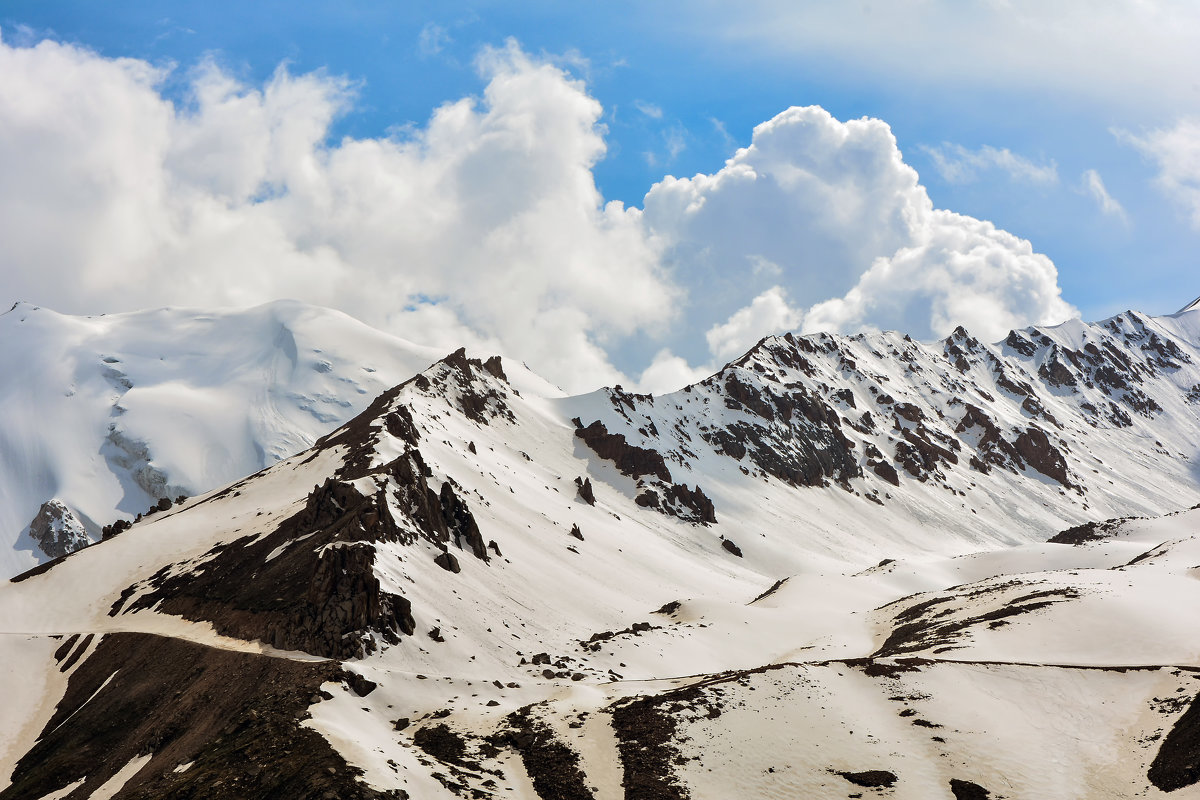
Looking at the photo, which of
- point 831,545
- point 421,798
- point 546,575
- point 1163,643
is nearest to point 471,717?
point 421,798

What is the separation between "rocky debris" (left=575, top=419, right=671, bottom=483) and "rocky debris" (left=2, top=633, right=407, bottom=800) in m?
98.0

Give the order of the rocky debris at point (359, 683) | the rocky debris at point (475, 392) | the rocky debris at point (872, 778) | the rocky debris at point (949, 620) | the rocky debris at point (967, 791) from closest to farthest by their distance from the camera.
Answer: the rocky debris at point (967, 791) → the rocky debris at point (872, 778) → the rocky debris at point (359, 683) → the rocky debris at point (949, 620) → the rocky debris at point (475, 392)

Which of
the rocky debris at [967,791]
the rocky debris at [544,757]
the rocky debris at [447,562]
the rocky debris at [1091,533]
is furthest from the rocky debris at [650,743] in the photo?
the rocky debris at [1091,533]

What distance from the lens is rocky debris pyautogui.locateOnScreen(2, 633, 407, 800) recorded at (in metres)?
33.0

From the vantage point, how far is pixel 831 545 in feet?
513

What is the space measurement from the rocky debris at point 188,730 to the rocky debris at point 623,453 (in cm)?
9796

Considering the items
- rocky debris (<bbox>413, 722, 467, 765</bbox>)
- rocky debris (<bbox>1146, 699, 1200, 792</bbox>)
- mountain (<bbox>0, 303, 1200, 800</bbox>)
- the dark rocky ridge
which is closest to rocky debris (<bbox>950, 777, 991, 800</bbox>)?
mountain (<bbox>0, 303, 1200, 800</bbox>)

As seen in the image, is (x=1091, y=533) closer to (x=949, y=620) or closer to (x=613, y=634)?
(x=949, y=620)

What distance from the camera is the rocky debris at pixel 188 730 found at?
33000 millimetres

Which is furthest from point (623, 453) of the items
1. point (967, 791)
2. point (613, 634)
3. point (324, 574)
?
point (967, 791)

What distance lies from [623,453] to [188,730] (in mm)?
111770

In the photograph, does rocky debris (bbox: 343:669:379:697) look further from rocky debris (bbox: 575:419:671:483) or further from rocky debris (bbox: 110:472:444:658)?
rocky debris (bbox: 575:419:671:483)

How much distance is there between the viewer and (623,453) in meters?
154

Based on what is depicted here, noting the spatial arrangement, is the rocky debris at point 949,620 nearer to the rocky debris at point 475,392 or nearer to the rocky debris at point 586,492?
the rocky debris at point 586,492
